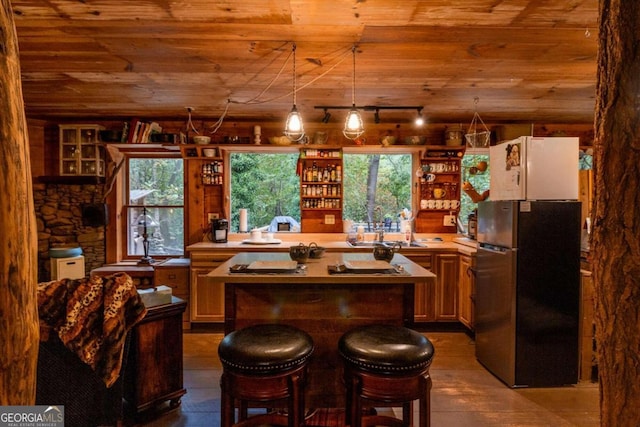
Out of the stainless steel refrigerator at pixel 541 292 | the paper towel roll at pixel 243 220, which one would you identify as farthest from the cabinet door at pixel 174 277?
the stainless steel refrigerator at pixel 541 292

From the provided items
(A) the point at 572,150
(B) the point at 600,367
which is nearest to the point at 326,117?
(A) the point at 572,150

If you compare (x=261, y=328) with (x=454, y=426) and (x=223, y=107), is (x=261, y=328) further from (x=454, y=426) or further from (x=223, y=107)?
(x=223, y=107)

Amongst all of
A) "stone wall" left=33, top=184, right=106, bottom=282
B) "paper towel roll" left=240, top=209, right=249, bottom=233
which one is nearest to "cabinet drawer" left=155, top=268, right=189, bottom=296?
"paper towel roll" left=240, top=209, right=249, bottom=233

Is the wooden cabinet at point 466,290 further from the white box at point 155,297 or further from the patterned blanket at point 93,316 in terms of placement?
the patterned blanket at point 93,316

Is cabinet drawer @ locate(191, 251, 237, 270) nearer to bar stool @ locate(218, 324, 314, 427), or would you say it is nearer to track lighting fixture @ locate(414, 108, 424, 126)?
bar stool @ locate(218, 324, 314, 427)

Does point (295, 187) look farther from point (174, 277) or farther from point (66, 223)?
point (66, 223)

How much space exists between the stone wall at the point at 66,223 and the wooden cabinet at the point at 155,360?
8.66 feet

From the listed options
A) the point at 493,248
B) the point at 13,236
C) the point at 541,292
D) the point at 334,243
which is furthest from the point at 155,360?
the point at 541,292

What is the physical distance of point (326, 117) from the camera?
160 inches

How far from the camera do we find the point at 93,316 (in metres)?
1.73

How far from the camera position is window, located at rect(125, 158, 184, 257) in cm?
453

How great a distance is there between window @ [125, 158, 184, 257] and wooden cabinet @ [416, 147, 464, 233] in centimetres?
309

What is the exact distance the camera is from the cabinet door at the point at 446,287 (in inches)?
153

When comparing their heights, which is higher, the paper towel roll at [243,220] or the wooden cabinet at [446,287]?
the paper towel roll at [243,220]
